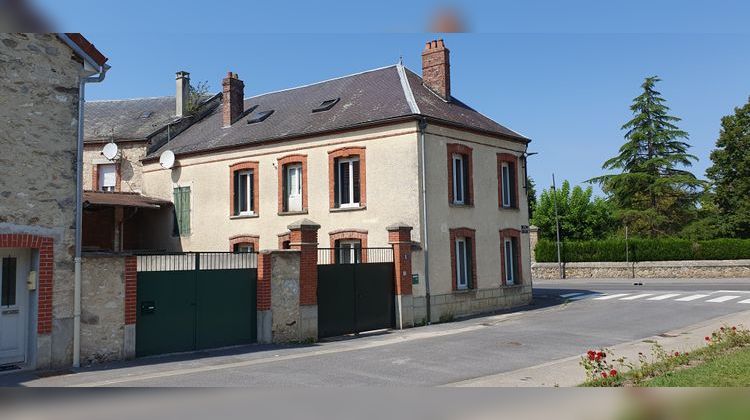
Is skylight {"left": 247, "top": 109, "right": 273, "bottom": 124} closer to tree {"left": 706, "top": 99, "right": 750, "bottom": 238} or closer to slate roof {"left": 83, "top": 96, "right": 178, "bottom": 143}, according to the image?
slate roof {"left": 83, "top": 96, "right": 178, "bottom": 143}

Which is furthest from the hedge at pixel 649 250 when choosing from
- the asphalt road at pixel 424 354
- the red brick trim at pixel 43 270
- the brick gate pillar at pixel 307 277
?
the red brick trim at pixel 43 270

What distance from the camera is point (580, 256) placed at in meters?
35.2

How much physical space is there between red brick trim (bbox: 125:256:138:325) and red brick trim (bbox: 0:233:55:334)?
47.7 inches

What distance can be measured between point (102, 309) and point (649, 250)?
30.6m

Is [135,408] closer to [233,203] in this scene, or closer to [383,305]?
[383,305]

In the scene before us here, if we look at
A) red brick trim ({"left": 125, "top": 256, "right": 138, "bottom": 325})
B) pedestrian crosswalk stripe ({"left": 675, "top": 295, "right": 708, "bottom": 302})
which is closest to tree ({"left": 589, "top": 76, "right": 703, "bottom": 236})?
pedestrian crosswalk stripe ({"left": 675, "top": 295, "right": 708, "bottom": 302})

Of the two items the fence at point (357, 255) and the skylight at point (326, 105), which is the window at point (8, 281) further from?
the skylight at point (326, 105)

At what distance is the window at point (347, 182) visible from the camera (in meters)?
18.0

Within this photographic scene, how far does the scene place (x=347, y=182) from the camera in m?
18.2

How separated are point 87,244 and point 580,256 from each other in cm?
2701

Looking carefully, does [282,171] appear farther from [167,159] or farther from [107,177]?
[107,177]

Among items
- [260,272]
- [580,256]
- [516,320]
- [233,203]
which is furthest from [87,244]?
[580,256]

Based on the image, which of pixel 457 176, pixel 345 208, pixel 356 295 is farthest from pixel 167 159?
pixel 356 295

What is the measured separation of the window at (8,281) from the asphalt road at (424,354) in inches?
52.0
